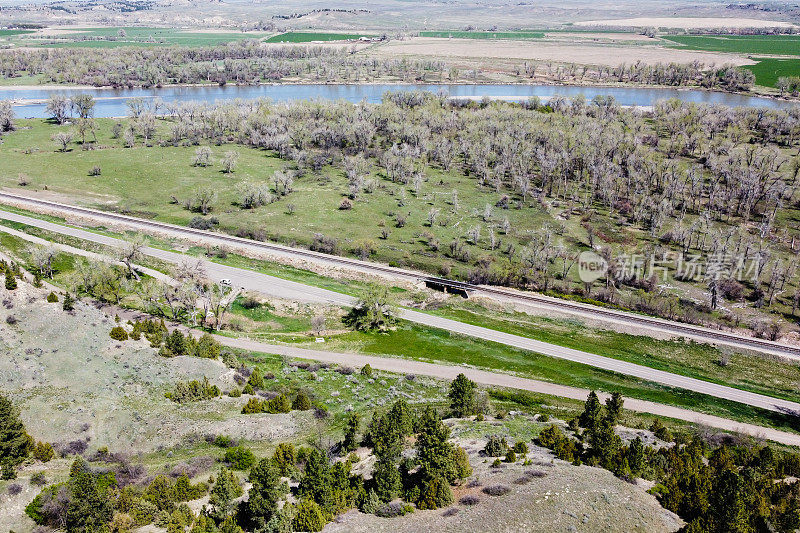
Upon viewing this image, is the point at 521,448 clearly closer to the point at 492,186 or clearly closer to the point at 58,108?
the point at 492,186

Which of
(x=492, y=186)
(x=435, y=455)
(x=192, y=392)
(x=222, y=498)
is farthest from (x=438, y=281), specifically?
(x=222, y=498)

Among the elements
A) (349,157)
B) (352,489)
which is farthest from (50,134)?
(352,489)

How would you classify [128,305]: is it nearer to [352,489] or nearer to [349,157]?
[352,489]

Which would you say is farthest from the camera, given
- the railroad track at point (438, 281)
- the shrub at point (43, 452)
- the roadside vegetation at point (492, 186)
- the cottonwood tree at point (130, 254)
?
the roadside vegetation at point (492, 186)

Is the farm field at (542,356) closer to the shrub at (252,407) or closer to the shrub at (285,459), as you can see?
the shrub at (252,407)

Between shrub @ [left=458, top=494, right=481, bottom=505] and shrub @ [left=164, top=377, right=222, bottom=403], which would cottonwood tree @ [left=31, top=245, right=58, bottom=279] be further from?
shrub @ [left=458, top=494, right=481, bottom=505]

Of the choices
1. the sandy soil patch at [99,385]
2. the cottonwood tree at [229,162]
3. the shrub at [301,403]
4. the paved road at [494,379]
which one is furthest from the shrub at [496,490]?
the cottonwood tree at [229,162]

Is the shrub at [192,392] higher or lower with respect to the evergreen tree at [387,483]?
lower
